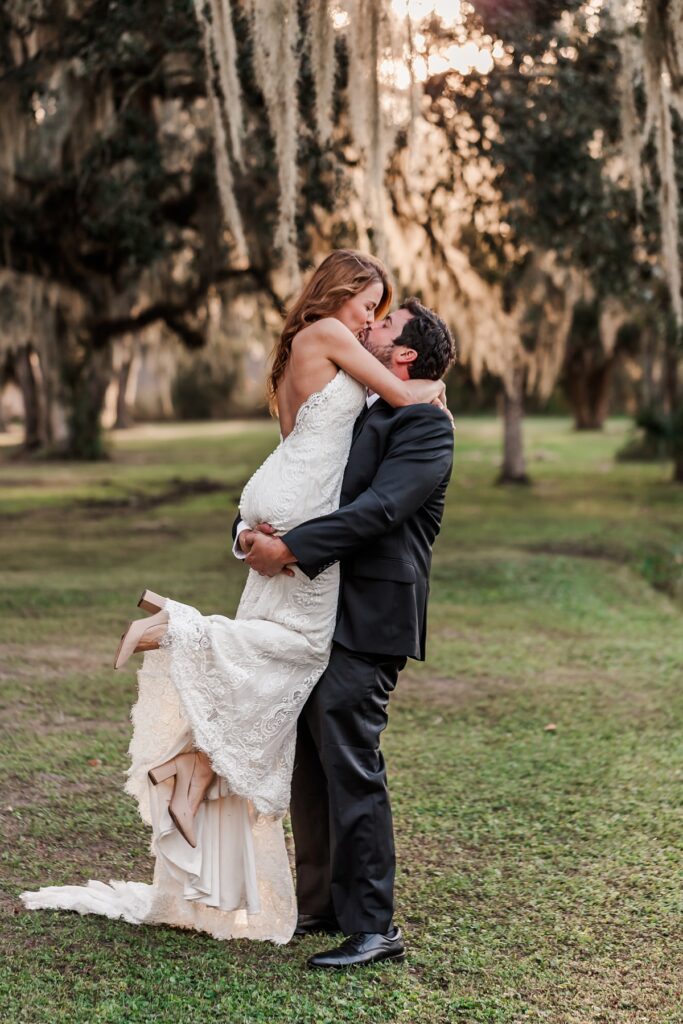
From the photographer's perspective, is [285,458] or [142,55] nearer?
[285,458]

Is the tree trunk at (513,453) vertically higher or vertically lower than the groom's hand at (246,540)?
lower

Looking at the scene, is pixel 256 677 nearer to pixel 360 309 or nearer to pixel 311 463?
pixel 311 463

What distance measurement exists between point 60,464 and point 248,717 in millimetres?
17924

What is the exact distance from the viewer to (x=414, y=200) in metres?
11.4

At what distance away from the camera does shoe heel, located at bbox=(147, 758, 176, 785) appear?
304cm

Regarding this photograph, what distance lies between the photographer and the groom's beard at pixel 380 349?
10.5 ft

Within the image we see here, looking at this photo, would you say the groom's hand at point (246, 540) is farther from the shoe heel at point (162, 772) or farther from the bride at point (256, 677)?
the shoe heel at point (162, 772)

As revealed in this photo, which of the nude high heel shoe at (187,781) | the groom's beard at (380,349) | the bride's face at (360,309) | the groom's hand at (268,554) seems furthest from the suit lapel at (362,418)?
the nude high heel shoe at (187,781)

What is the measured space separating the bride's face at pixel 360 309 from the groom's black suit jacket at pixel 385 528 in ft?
0.71

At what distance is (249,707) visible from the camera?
308 centimetres

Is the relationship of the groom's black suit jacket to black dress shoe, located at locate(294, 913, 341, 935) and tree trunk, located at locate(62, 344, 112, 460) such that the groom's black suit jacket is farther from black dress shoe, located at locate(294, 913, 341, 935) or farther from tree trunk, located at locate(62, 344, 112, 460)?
tree trunk, located at locate(62, 344, 112, 460)

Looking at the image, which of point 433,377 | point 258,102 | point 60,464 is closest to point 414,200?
point 258,102

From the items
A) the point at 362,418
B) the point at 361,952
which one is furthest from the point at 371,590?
the point at 361,952

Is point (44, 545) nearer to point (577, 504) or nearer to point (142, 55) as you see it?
point (142, 55)
